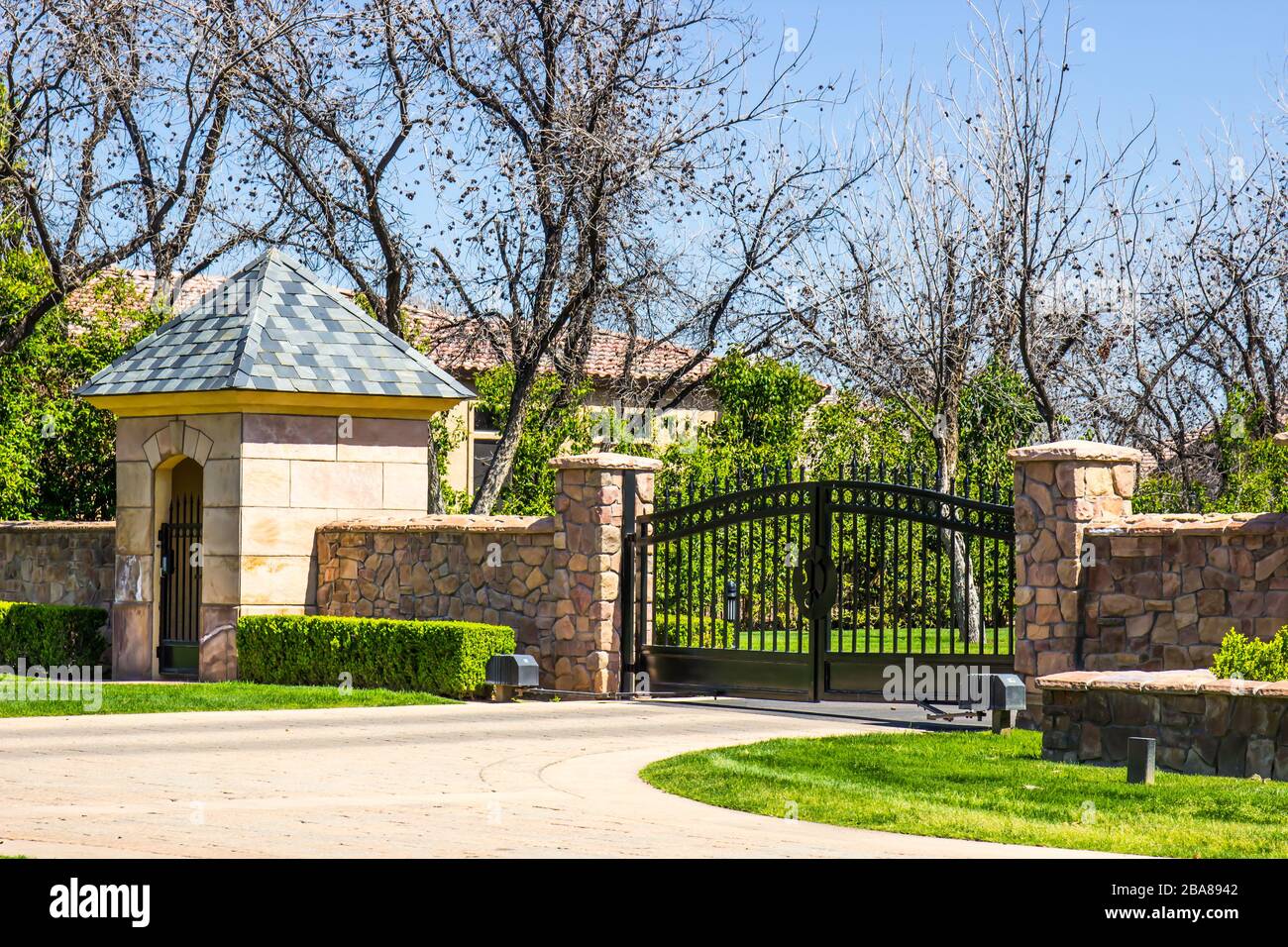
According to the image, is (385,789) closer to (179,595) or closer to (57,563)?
(179,595)

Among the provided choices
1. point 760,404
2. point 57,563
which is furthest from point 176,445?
point 760,404

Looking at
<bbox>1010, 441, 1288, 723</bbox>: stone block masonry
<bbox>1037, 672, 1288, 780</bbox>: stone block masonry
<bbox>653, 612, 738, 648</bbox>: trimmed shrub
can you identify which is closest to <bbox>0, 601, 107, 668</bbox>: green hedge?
<bbox>653, 612, 738, 648</bbox>: trimmed shrub

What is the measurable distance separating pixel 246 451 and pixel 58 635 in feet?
14.1

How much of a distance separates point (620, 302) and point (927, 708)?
12.1m

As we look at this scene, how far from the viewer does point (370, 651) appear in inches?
700

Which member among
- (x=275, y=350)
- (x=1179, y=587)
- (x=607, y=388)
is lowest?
(x=1179, y=587)

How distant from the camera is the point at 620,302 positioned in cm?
2609

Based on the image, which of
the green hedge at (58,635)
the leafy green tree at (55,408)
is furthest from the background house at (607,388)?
the green hedge at (58,635)

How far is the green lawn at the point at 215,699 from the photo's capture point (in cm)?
1533

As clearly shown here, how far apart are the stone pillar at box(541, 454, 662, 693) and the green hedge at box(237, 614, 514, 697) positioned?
0.66m

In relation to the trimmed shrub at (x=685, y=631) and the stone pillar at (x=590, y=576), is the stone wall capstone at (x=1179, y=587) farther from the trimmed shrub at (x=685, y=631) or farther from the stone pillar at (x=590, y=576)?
the stone pillar at (x=590, y=576)

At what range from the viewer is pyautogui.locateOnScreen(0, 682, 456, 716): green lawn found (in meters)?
15.3

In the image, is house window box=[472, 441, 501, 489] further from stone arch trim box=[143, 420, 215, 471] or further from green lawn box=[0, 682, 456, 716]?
green lawn box=[0, 682, 456, 716]

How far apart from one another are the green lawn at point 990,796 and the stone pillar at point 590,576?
16.7ft
